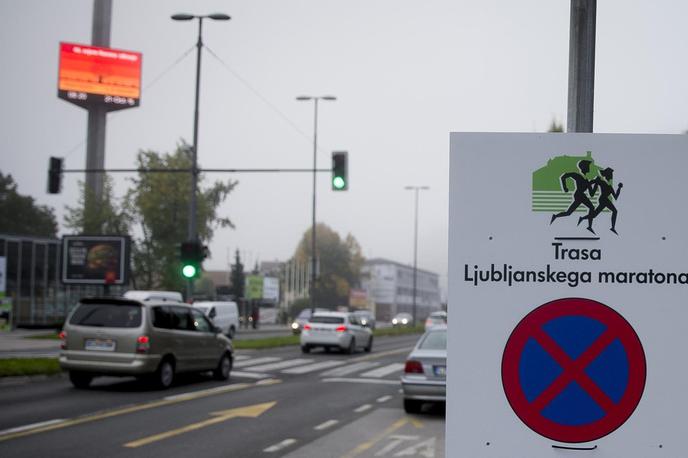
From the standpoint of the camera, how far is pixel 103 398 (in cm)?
1548

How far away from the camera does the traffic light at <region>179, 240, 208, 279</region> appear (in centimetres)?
2502

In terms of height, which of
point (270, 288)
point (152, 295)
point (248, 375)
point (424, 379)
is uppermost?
point (152, 295)

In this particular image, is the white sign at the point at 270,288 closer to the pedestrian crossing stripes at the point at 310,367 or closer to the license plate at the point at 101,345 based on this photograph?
the pedestrian crossing stripes at the point at 310,367

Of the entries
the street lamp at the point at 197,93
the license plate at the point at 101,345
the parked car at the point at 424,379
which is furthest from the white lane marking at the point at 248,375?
the parked car at the point at 424,379

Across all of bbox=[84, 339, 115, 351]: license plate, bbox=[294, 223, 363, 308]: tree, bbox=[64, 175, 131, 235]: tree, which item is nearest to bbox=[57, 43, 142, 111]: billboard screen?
bbox=[64, 175, 131, 235]: tree

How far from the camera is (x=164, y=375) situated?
17422 mm

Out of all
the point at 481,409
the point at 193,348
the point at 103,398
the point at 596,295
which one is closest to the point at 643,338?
the point at 596,295

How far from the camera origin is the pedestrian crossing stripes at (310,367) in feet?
73.6

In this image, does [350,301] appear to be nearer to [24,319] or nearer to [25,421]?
[24,319]

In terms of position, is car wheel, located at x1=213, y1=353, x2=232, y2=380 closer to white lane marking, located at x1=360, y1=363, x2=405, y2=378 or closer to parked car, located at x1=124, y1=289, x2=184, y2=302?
white lane marking, located at x1=360, y1=363, x2=405, y2=378

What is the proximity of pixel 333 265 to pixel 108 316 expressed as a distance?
103931 millimetres

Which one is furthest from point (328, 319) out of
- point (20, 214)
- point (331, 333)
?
point (20, 214)

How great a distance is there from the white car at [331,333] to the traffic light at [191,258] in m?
7.66

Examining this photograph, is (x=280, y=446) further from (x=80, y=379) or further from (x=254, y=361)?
(x=254, y=361)
